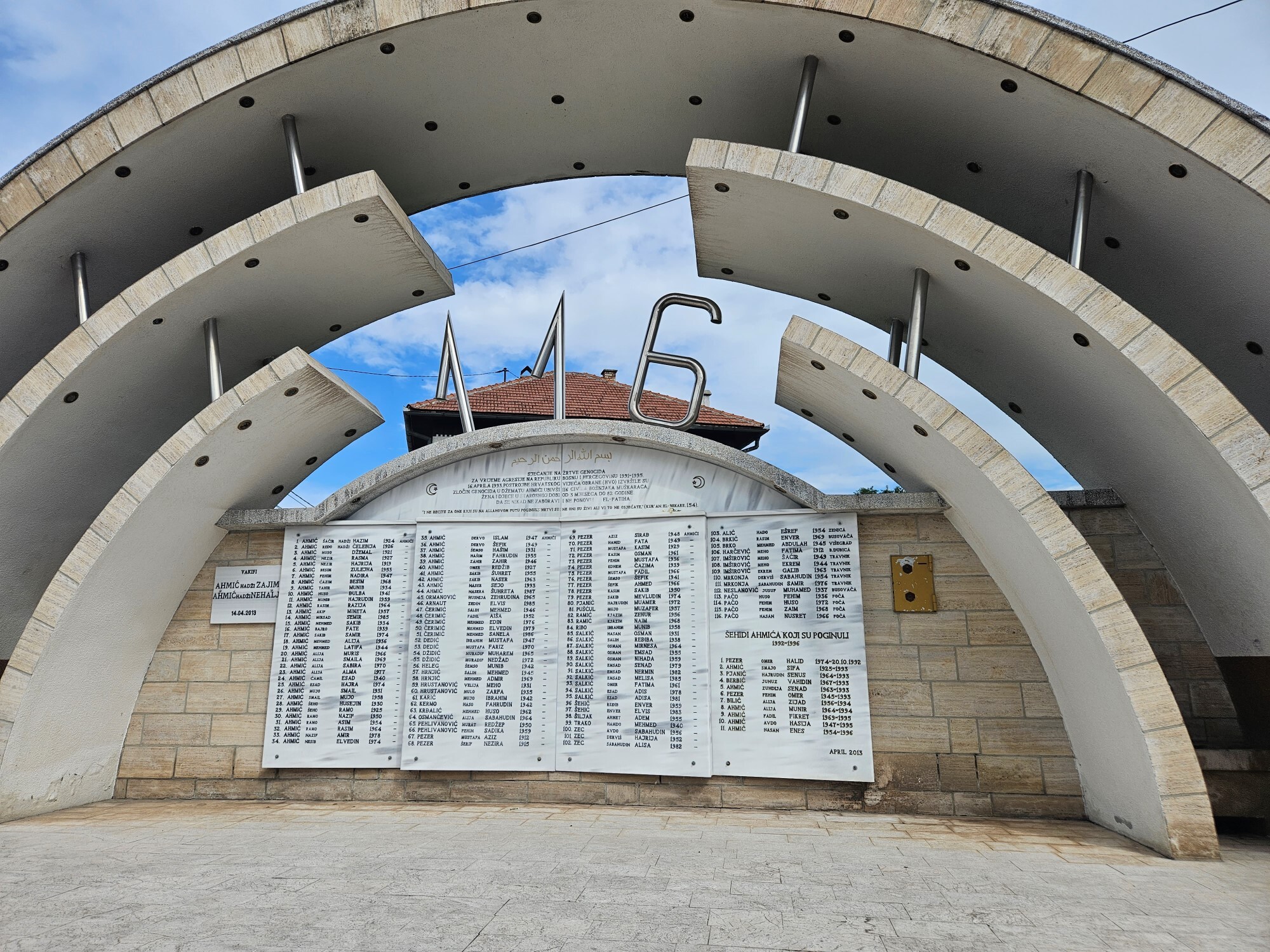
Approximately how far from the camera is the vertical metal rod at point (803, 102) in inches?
259

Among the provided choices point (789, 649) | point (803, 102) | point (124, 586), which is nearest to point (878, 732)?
point (789, 649)

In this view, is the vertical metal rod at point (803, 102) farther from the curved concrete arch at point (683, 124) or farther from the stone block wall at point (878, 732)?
the stone block wall at point (878, 732)

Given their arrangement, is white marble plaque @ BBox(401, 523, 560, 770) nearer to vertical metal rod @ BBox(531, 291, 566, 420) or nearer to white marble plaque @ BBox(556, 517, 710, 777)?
white marble plaque @ BBox(556, 517, 710, 777)

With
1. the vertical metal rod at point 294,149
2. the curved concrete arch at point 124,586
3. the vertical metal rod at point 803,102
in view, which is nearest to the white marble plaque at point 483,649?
the curved concrete arch at point 124,586

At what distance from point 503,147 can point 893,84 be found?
3.78m

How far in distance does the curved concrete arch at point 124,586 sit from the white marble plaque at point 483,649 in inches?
66.5

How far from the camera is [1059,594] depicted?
226 inches

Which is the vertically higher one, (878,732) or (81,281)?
(81,281)

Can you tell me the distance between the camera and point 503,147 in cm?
833

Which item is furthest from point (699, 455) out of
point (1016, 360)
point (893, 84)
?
point (893, 84)

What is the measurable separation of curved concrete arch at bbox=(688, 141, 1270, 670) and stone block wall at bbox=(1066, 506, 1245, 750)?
153 mm

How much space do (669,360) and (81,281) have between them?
217 inches

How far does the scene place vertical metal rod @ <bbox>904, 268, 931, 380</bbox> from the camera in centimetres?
639

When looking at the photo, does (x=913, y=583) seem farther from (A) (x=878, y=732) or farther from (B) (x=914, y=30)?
(B) (x=914, y=30)
